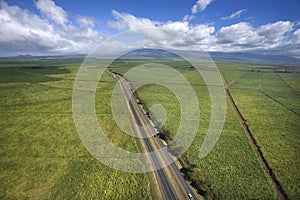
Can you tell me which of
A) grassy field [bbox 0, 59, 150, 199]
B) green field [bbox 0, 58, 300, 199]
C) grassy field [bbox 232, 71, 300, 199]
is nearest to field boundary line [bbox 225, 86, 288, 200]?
grassy field [bbox 232, 71, 300, 199]

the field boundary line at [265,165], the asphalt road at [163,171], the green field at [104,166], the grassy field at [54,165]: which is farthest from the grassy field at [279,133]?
the grassy field at [54,165]

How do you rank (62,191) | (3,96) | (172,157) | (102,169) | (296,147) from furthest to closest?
(3,96) < (296,147) < (172,157) < (102,169) < (62,191)

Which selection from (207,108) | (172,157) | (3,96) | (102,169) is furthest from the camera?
(3,96)

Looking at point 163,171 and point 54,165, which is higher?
point 54,165

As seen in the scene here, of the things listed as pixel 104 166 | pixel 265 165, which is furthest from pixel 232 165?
pixel 104 166

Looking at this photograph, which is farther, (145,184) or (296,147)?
(296,147)

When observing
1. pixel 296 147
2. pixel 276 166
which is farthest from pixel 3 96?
pixel 296 147

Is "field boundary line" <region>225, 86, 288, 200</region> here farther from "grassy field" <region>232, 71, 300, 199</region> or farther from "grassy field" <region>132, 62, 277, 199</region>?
"grassy field" <region>132, 62, 277, 199</region>

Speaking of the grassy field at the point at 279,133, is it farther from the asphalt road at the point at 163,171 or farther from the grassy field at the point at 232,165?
the asphalt road at the point at 163,171

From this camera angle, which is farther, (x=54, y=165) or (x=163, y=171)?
(x=54, y=165)

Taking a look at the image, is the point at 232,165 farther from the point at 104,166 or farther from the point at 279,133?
the point at 104,166

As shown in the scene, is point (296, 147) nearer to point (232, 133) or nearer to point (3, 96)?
point (232, 133)
